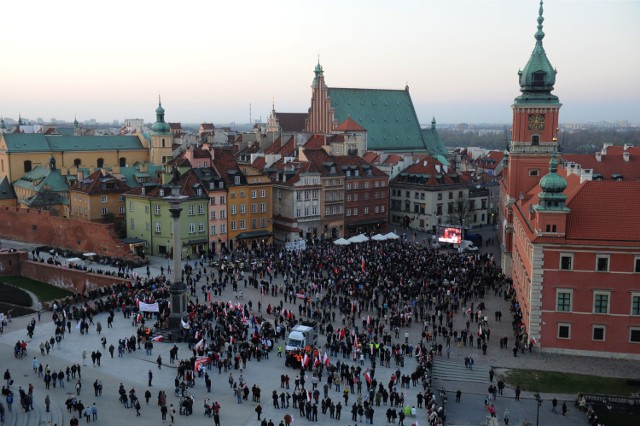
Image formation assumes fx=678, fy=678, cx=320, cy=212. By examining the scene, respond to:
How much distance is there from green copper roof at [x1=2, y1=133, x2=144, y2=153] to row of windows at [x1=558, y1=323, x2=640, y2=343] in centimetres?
6763

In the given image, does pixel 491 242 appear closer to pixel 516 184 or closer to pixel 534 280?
pixel 516 184

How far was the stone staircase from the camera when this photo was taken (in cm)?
3416

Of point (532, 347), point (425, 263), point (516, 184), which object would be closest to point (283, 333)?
point (532, 347)

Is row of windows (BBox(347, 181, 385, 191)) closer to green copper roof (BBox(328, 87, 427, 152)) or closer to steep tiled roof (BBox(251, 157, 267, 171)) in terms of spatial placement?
steep tiled roof (BBox(251, 157, 267, 171))

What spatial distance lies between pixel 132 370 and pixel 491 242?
48431mm

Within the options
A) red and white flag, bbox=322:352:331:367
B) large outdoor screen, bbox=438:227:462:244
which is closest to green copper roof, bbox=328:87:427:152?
large outdoor screen, bbox=438:227:462:244

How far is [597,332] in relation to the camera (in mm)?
37531

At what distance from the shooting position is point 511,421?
1161 inches

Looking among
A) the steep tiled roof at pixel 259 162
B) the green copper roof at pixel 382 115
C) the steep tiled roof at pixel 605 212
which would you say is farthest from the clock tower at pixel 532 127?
the green copper roof at pixel 382 115

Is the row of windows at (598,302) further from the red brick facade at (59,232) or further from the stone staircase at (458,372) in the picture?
the red brick facade at (59,232)

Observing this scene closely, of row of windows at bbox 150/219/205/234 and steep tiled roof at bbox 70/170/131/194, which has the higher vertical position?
steep tiled roof at bbox 70/170/131/194

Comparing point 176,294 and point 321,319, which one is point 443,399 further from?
point 176,294

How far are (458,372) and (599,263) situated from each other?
401 inches

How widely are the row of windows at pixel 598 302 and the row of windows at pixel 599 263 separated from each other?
124cm
